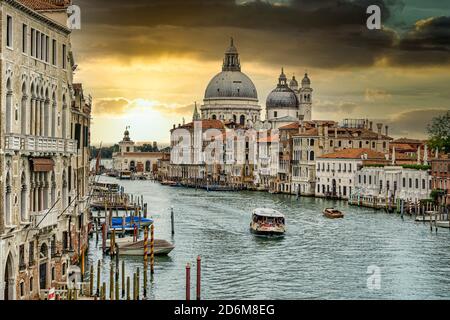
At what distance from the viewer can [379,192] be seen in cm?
3009

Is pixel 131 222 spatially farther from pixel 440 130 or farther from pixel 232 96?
pixel 232 96

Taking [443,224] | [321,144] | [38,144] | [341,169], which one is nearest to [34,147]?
[38,144]

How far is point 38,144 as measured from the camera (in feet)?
30.5

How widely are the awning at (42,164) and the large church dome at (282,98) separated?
49087mm

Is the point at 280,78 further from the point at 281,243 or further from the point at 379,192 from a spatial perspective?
the point at 281,243

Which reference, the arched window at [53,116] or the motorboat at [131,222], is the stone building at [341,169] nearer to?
the motorboat at [131,222]

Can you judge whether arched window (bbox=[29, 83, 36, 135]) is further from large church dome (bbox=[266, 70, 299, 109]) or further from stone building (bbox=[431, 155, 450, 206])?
large church dome (bbox=[266, 70, 299, 109])

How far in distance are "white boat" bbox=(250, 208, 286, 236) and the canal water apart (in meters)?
0.26

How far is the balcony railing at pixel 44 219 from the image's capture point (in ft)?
30.3

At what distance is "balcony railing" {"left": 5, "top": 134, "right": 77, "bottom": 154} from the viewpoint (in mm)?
8375

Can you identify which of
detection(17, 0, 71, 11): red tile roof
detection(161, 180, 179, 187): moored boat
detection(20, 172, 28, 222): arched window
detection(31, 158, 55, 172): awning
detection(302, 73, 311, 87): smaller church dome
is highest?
detection(302, 73, 311, 87): smaller church dome

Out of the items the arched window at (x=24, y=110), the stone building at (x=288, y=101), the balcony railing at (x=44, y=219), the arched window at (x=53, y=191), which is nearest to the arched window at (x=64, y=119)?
the arched window at (x=53, y=191)

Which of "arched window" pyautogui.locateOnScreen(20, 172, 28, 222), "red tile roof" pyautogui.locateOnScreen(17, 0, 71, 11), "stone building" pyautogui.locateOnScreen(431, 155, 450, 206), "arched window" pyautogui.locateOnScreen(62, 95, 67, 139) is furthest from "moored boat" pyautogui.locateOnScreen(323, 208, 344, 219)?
"arched window" pyautogui.locateOnScreen(20, 172, 28, 222)

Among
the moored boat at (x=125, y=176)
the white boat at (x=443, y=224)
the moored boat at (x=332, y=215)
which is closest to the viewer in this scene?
the white boat at (x=443, y=224)
